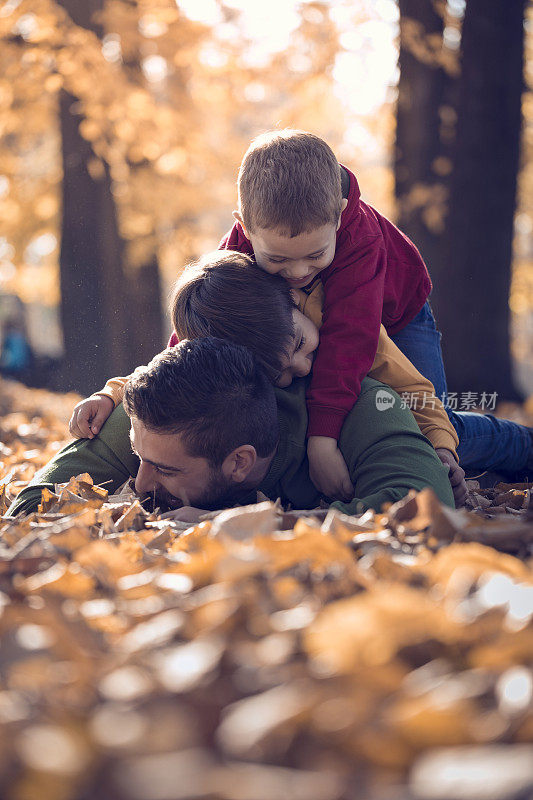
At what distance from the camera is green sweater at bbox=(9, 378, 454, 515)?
264 cm

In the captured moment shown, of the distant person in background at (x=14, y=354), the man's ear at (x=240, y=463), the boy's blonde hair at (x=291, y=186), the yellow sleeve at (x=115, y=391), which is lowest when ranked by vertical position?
the distant person in background at (x=14, y=354)

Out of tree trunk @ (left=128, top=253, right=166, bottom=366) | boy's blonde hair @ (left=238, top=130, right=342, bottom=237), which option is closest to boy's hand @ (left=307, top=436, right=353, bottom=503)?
boy's blonde hair @ (left=238, top=130, right=342, bottom=237)

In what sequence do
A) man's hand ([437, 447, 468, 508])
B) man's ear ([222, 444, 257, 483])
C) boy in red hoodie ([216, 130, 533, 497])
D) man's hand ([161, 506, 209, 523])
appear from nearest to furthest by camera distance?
man's hand ([161, 506, 209, 523]) → man's ear ([222, 444, 257, 483]) → boy in red hoodie ([216, 130, 533, 497]) → man's hand ([437, 447, 468, 508])

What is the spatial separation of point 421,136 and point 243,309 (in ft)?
17.1

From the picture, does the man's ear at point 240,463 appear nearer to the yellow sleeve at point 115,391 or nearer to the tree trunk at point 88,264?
the yellow sleeve at point 115,391

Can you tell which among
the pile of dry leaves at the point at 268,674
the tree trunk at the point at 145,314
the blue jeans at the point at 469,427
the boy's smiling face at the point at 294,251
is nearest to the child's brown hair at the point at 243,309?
the boy's smiling face at the point at 294,251

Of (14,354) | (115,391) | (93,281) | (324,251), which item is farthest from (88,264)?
(324,251)

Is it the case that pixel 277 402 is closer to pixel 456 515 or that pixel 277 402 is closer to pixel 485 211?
pixel 456 515

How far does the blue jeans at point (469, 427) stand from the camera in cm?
379

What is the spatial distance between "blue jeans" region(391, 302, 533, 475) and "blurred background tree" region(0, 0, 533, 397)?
316cm

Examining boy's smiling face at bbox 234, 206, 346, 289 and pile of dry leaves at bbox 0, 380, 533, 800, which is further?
boy's smiling face at bbox 234, 206, 346, 289

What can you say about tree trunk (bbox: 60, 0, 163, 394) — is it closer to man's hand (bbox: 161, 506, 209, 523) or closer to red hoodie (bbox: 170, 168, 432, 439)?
Result: red hoodie (bbox: 170, 168, 432, 439)

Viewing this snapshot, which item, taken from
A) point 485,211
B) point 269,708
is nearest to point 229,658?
point 269,708

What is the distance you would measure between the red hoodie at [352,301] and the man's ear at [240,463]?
270mm
